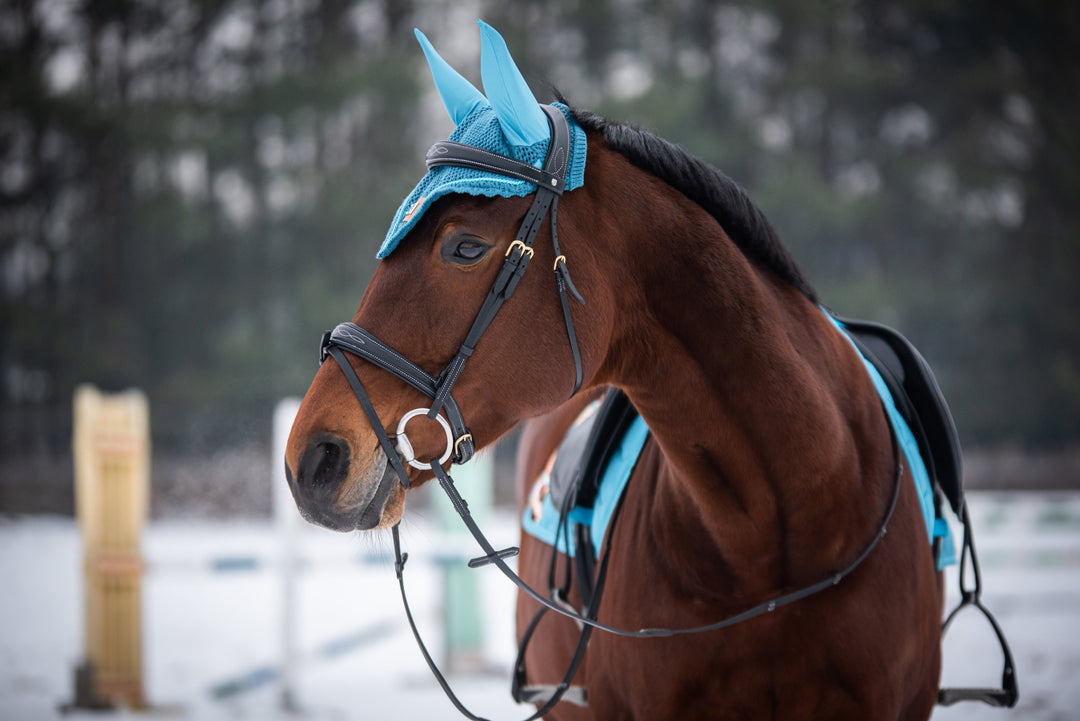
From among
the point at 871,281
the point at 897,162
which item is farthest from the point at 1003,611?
the point at 897,162

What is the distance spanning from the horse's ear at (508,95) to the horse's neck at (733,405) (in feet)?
0.96

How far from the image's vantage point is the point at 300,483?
148cm

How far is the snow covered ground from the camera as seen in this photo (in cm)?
489

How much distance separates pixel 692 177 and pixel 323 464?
0.96 metres

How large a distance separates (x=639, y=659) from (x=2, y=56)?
47.6 ft

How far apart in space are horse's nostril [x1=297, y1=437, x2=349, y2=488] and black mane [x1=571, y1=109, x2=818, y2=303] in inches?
33.2

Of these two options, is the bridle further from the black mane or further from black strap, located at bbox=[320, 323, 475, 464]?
the black mane

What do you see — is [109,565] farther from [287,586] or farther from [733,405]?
[733,405]

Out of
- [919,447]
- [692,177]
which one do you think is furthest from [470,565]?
[919,447]

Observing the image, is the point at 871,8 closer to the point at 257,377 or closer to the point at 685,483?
the point at 257,377

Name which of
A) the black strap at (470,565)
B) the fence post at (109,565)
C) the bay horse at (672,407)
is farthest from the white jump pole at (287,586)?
the bay horse at (672,407)

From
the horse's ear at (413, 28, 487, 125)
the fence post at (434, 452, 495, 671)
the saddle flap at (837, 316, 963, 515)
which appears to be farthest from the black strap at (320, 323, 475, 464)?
the fence post at (434, 452, 495, 671)

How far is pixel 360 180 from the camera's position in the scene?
13672 mm

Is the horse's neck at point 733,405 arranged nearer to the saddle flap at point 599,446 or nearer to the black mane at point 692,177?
the black mane at point 692,177
